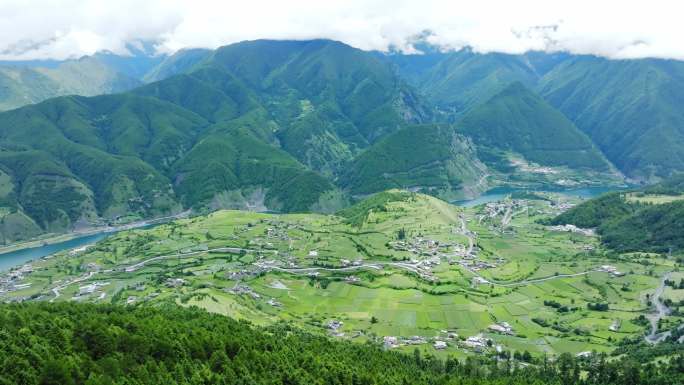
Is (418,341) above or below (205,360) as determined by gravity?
below

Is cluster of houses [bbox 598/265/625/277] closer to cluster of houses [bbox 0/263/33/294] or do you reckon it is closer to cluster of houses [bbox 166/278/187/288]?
A: cluster of houses [bbox 166/278/187/288]

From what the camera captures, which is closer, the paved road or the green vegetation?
the green vegetation

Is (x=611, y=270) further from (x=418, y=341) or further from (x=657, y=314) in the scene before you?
(x=418, y=341)

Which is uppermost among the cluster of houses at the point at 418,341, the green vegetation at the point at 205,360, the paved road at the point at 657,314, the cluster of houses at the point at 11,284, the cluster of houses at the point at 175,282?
the green vegetation at the point at 205,360

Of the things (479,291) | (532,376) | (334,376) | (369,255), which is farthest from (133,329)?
(369,255)

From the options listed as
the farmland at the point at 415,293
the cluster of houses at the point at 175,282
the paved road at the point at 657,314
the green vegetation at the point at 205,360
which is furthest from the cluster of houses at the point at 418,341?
the cluster of houses at the point at 175,282

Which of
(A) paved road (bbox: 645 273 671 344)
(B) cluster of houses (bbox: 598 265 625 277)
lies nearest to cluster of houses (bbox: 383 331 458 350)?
(A) paved road (bbox: 645 273 671 344)

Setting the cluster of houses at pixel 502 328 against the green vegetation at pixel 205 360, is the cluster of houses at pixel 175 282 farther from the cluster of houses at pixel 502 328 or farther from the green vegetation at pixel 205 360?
the cluster of houses at pixel 502 328

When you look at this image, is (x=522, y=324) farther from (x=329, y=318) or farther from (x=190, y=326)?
(x=190, y=326)

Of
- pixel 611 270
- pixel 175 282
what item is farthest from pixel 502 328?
pixel 175 282

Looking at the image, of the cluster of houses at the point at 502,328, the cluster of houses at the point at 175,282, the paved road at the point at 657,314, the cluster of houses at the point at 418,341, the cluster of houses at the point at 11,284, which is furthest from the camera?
the cluster of houses at the point at 11,284
